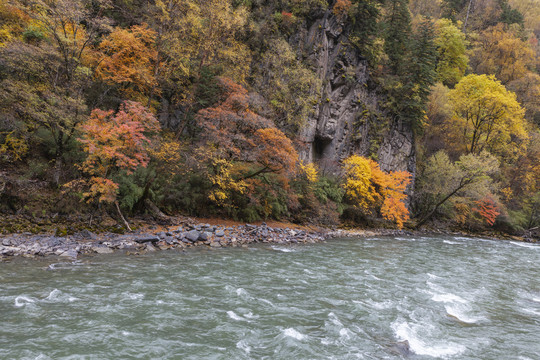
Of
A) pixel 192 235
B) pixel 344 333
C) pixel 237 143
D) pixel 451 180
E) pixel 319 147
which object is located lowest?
pixel 192 235

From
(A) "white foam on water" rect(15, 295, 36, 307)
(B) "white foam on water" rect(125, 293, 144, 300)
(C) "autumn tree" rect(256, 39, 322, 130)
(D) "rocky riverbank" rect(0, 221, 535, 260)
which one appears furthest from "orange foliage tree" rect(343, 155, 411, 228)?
(A) "white foam on water" rect(15, 295, 36, 307)

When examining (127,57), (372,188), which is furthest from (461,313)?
(127,57)

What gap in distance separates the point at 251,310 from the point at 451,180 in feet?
84.1

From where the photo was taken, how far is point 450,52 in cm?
3731

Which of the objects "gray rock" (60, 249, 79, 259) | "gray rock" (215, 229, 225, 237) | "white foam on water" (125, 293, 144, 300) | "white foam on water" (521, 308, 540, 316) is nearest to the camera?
"white foam on water" (125, 293, 144, 300)

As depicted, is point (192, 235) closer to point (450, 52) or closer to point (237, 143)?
point (237, 143)

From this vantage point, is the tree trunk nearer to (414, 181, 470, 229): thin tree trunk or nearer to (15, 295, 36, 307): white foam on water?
(15, 295, 36, 307): white foam on water

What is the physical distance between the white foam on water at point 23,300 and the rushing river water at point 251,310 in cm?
4

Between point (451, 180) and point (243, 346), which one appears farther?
point (451, 180)

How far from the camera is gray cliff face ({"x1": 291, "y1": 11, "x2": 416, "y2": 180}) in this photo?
25.7 meters

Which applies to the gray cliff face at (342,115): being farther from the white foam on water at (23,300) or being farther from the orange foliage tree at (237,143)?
the white foam on water at (23,300)

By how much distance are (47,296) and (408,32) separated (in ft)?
122

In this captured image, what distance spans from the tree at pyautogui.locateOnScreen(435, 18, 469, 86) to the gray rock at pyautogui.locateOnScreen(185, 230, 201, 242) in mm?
36345

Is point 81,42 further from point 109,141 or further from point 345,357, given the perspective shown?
point 345,357
